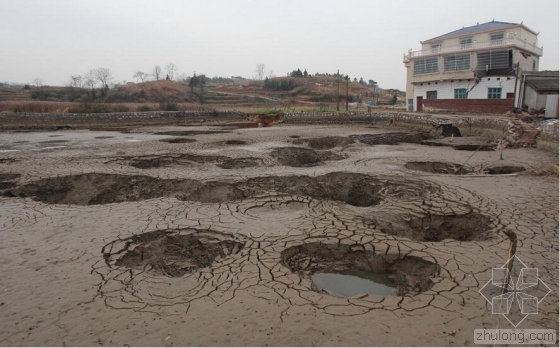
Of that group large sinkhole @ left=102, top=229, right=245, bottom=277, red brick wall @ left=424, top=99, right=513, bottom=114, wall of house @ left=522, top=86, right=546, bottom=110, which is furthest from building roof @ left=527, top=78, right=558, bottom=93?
large sinkhole @ left=102, top=229, right=245, bottom=277

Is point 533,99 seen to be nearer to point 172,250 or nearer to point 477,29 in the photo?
point 477,29

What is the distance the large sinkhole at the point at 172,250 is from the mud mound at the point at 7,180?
5.99 meters

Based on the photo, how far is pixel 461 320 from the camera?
3664mm

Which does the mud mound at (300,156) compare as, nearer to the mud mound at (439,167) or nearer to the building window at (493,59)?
the mud mound at (439,167)

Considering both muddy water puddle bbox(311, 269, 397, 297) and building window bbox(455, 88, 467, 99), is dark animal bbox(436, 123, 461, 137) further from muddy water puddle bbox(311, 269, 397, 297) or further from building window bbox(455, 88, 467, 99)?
muddy water puddle bbox(311, 269, 397, 297)

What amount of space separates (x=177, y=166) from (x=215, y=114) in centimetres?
2330

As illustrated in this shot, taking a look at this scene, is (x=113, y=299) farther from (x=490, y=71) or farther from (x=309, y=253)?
(x=490, y=71)

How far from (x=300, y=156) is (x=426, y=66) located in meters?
25.2

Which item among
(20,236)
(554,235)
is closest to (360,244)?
(554,235)

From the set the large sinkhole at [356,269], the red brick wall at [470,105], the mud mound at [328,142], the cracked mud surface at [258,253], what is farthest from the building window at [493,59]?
the large sinkhole at [356,269]

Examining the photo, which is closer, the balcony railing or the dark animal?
the dark animal

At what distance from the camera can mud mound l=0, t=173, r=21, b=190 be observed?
956 cm

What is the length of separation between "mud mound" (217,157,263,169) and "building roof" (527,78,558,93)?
2108 centimetres

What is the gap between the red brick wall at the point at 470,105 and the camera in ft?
84.7
